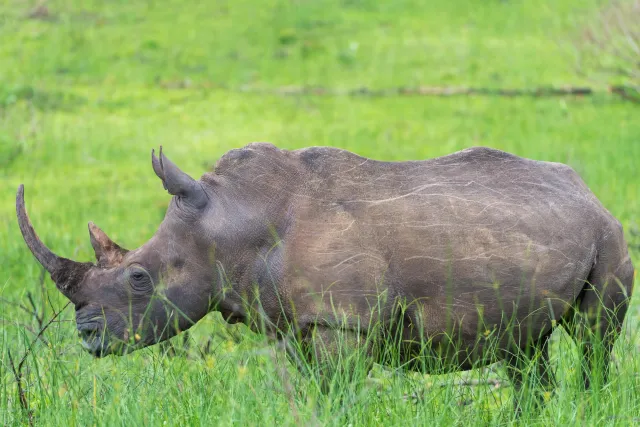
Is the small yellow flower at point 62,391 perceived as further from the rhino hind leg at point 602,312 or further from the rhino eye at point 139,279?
the rhino hind leg at point 602,312

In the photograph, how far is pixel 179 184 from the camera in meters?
4.66

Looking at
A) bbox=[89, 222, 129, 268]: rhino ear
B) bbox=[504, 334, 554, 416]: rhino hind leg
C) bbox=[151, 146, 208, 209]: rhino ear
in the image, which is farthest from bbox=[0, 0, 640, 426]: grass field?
bbox=[151, 146, 208, 209]: rhino ear

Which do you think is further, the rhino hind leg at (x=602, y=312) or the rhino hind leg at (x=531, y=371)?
the rhino hind leg at (x=602, y=312)

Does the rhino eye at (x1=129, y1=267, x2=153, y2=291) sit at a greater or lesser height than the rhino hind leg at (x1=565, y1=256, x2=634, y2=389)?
greater

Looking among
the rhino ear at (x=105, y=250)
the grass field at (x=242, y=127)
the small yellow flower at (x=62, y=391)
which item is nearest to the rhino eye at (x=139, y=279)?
the rhino ear at (x=105, y=250)

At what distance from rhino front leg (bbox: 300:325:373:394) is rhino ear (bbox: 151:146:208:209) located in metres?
0.70

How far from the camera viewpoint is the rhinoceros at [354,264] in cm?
457

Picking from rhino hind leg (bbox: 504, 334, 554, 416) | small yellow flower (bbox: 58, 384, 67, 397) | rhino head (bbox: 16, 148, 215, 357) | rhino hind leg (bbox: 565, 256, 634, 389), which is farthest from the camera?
rhino hind leg (bbox: 565, 256, 634, 389)

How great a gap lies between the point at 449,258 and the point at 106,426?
1479mm

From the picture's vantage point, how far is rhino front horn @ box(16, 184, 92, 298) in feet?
15.5

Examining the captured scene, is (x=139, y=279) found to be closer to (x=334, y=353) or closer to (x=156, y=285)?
(x=156, y=285)

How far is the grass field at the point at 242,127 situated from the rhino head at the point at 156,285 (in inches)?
5.8

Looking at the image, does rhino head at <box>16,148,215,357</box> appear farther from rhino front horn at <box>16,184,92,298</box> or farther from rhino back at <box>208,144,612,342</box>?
rhino back at <box>208,144,612,342</box>

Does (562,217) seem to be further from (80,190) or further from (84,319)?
(80,190)
